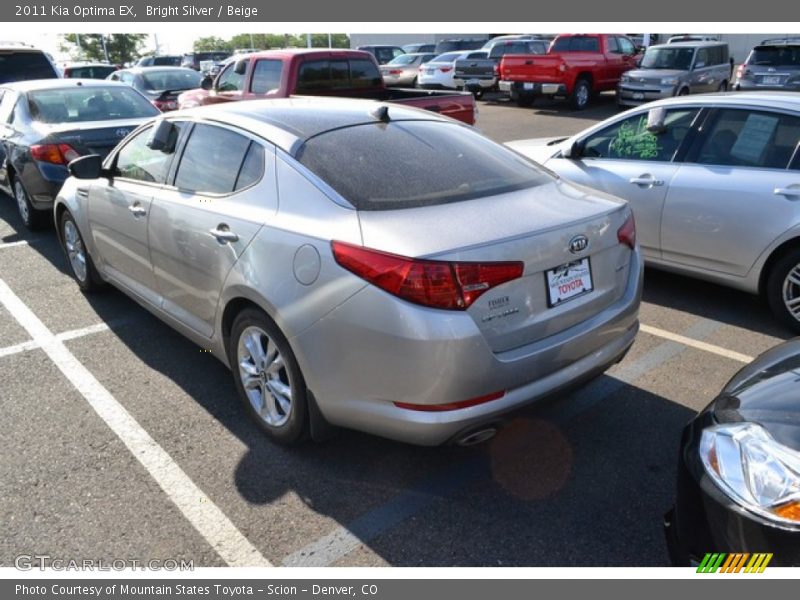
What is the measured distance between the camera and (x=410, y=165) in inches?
127

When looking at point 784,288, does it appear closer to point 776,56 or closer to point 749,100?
point 749,100

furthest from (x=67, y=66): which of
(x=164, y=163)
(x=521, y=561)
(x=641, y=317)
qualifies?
(x=521, y=561)

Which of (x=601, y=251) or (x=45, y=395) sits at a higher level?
(x=601, y=251)

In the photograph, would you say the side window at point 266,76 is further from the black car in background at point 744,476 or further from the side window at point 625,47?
the side window at point 625,47

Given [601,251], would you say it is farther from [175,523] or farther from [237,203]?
[175,523]

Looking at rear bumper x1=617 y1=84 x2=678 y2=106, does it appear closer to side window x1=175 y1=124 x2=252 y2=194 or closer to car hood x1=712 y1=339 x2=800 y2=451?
side window x1=175 y1=124 x2=252 y2=194

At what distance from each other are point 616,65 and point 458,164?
58.5 ft

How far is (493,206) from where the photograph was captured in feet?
9.80

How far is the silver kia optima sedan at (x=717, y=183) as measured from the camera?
4.54m

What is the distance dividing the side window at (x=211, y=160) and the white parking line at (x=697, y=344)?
303cm

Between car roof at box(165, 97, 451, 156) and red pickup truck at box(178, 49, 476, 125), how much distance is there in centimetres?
465

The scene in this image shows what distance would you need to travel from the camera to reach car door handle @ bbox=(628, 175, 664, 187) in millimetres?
5131

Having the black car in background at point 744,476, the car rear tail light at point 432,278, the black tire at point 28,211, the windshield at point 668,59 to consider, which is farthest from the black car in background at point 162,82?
the black car in background at point 744,476

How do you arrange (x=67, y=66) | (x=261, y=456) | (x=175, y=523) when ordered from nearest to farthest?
(x=175, y=523) → (x=261, y=456) → (x=67, y=66)
